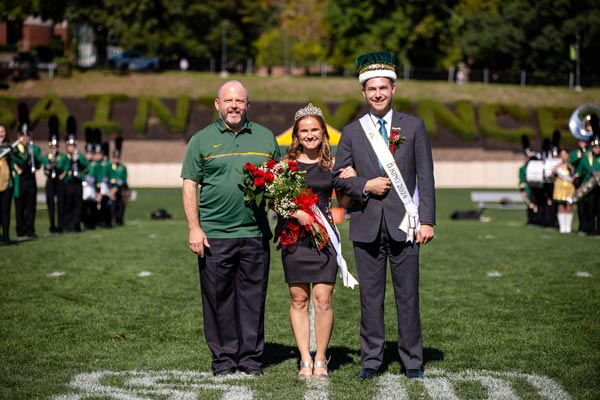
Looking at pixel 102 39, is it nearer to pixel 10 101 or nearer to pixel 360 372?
pixel 10 101

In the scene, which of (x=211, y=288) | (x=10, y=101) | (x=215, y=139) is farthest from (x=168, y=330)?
(x=10, y=101)

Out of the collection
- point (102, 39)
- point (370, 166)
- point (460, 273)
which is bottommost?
point (460, 273)

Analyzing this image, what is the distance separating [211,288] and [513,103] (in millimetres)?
56720

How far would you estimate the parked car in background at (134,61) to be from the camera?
7325 centimetres

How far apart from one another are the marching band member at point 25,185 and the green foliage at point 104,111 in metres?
34.4

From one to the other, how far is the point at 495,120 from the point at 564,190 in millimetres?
36819

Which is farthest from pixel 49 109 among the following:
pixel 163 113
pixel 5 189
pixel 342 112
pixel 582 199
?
pixel 582 199

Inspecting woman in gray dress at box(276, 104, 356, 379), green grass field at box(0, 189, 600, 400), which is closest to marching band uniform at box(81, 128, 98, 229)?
green grass field at box(0, 189, 600, 400)

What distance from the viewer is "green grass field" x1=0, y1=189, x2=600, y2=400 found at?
7125 millimetres

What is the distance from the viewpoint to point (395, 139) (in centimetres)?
727

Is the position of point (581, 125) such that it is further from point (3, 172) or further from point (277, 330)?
point (277, 330)

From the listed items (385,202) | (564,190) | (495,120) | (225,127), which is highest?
(495,120)

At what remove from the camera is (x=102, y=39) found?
7362 centimetres

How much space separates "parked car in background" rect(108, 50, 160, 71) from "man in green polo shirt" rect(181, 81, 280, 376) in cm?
6486
